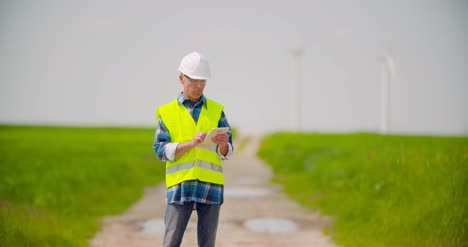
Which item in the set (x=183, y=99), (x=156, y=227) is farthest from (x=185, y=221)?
(x=156, y=227)

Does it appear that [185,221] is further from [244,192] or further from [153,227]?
[244,192]

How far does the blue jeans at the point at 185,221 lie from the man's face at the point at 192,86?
2.69 feet

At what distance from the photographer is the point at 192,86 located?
3865mm

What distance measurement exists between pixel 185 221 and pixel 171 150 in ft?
1.99

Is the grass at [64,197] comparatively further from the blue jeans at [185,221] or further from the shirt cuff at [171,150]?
the shirt cuff at [171,150]

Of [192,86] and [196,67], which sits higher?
[196,67]

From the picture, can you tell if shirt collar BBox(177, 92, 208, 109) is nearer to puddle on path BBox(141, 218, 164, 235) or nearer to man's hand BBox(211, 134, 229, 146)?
man's hand BBox(211, 134, 229, 146)

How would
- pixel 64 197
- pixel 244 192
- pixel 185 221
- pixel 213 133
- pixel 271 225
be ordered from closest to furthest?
pixel 213 133
pixel 185 221
pixel 271 225
pixel 64 197
pixel 244 192

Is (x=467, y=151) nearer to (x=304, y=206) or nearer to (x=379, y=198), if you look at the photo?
(x=379, y=198)

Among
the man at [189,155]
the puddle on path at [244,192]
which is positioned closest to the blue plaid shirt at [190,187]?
the man at [189,155]

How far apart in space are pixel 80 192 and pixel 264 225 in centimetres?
371

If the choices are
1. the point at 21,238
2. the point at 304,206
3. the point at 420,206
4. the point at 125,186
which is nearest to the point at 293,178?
the point at 304,206

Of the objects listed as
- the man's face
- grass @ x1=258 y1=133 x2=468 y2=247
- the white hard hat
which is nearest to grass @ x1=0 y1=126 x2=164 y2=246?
the man's face

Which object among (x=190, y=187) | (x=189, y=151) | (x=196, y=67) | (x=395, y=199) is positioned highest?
(x=196, y=67)
